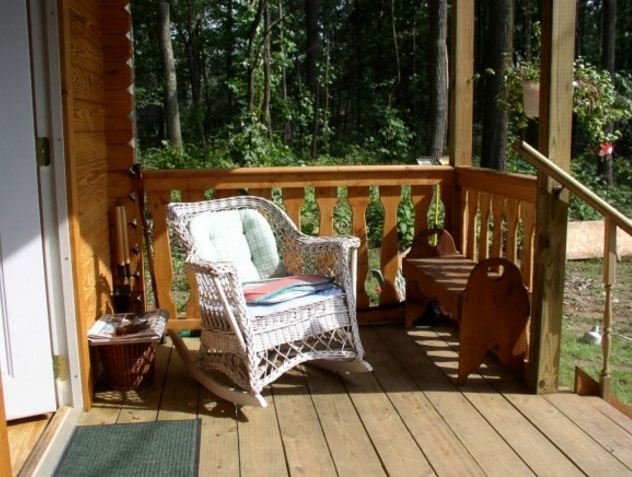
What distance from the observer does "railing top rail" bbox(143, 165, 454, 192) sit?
3.61 meters

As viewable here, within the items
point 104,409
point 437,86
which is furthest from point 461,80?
point 437,86

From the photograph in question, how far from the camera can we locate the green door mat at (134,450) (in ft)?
7.52

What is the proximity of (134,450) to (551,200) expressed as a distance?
6.27 ft

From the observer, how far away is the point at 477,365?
9.98 feet

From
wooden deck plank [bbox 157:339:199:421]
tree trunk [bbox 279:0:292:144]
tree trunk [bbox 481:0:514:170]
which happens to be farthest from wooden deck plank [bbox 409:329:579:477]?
tree trunk [bbox 279:0:292:144]

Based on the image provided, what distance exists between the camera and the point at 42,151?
8.09 ft

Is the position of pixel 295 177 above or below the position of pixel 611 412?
above

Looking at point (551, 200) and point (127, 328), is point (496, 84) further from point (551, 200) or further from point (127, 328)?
point (127, 328)

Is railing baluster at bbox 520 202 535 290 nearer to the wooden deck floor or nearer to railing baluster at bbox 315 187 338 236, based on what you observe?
the wooden deck floor

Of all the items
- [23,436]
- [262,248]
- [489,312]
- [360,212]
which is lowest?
[23,436]

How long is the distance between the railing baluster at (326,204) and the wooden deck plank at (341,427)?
91 cm

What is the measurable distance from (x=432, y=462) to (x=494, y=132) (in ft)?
19.0

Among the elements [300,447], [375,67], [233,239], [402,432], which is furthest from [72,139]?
[375,67]

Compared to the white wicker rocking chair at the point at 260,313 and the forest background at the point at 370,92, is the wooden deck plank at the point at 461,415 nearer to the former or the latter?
the white wicker rocking chair at the point at 260,313
